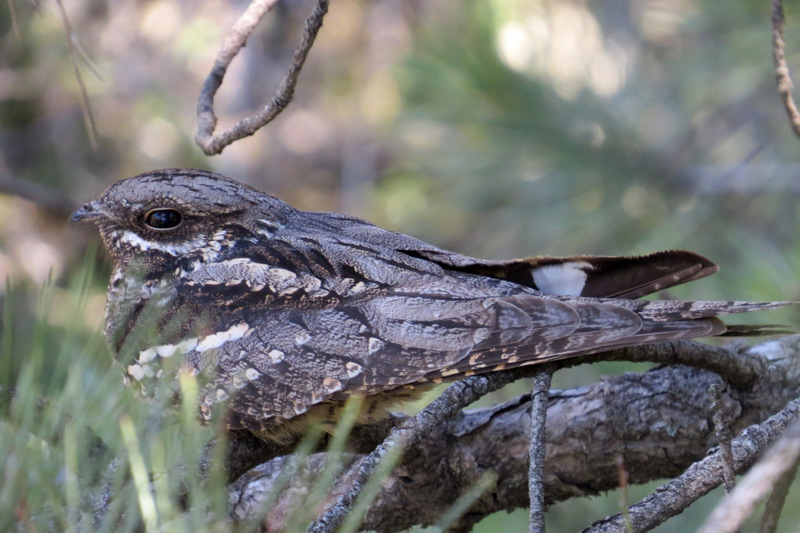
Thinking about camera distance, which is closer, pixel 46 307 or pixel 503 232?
pixel 46 307

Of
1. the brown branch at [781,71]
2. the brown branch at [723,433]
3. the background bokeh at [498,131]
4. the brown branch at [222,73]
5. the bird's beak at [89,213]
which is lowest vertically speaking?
the brown branch at [723,433]

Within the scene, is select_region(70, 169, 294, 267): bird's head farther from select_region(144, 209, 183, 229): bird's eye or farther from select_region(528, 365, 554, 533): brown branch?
select_region(528, 365, 554, 533): brown branch

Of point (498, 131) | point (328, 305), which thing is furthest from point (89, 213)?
point (498, 131)

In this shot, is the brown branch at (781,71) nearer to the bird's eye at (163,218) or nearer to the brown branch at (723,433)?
the brown branch at (723,433)

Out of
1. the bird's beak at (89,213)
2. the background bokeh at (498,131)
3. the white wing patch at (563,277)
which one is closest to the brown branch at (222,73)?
the background bokeh at (498,131)

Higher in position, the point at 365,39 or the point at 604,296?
the point at 365,39

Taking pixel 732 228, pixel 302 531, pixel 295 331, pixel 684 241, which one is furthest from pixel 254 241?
pixel 732 228

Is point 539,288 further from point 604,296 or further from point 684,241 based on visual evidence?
point 684,241
